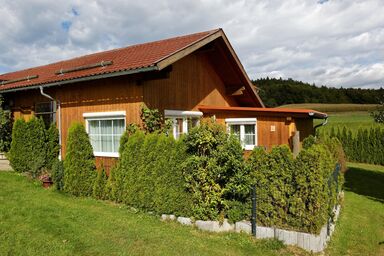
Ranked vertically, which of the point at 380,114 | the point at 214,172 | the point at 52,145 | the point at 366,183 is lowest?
the point at 366,183

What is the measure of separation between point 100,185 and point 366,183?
12515 mm

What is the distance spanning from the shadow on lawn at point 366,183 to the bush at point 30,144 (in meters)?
12.0

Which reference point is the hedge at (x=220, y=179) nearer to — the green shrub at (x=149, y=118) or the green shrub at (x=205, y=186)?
the green shrub at (x=205, y=186)

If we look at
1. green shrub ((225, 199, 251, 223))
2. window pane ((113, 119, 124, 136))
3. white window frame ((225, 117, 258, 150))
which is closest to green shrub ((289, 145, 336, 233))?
green shrub ((225, 199, 251, 223))

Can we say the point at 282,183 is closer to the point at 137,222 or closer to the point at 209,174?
the point at 209,174

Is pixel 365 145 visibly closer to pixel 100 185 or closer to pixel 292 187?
pixel 292 187

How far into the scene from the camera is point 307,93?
65.2 m

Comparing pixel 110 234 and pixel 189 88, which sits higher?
pixel 189 88

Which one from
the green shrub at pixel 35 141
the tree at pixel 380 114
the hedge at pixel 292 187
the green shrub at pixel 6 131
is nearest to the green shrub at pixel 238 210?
the hedge at pixel 292 187

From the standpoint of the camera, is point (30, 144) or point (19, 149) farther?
point (19, 149)

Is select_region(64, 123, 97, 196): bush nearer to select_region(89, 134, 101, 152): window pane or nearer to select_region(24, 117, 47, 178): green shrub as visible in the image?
select_region(89, 134, 101, 152): window pane

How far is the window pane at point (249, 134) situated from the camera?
12.6m

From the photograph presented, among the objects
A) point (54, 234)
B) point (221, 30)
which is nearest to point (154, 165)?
point (54, 234)

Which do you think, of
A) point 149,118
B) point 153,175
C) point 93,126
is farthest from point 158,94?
point 153,175
